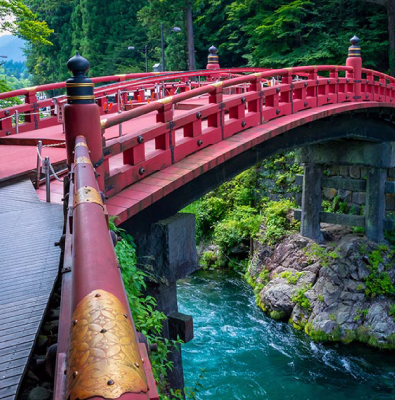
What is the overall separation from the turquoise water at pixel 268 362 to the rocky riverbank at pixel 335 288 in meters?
0.40

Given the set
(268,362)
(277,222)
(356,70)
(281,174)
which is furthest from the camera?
(281,174)

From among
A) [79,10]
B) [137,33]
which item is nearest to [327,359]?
[137,33]

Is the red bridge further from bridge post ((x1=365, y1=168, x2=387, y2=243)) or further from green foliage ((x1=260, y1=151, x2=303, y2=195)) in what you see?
green foliage ((x1=260, y1=151, x2=303, y2=195))

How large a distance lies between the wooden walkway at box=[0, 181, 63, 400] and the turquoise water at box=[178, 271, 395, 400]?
653 centimetres

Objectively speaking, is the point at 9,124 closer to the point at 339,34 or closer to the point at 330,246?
the point at 330,246

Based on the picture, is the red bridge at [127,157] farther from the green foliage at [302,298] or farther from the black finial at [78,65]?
the green foliage at [302,298]

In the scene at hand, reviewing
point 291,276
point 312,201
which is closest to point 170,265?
point 291,276

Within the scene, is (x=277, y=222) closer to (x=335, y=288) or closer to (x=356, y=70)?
(x=335, y=288)

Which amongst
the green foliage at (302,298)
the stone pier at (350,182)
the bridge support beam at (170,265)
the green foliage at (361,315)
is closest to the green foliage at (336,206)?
the stone pier at (350,182)

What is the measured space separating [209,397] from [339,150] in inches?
343

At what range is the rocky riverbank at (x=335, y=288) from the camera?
13336 millimetres

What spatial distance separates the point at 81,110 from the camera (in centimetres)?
516

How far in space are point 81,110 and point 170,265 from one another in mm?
2217

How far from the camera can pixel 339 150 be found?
15.9 m
